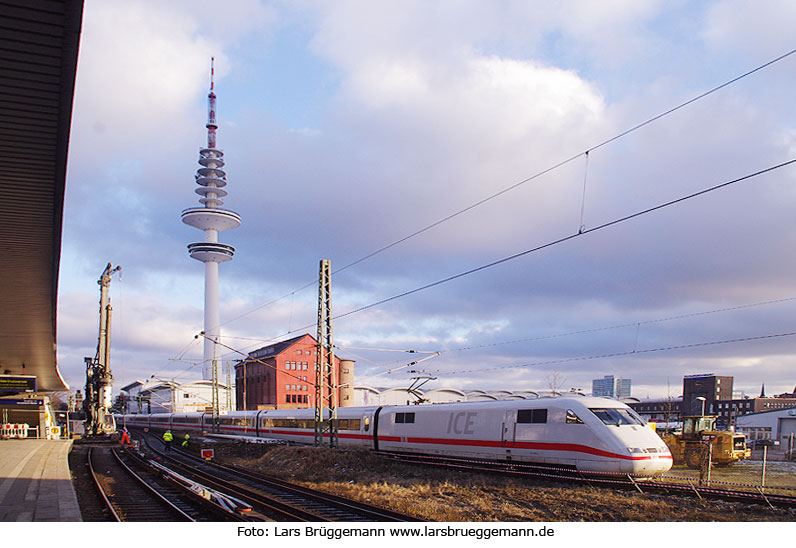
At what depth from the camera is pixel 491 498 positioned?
58.0 feet

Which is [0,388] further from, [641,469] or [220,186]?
[220,186]

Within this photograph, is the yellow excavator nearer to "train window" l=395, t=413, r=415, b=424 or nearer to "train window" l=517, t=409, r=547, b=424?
"train window" l=517, t=409, r=547, b=424

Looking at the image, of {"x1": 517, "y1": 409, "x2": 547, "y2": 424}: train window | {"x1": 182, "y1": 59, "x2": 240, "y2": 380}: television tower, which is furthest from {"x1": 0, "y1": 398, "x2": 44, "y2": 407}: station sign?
{"x1": 182, "y1": 59, "x2": 240, "y2": 380}: television tower

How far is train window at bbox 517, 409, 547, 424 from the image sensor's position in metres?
21.5

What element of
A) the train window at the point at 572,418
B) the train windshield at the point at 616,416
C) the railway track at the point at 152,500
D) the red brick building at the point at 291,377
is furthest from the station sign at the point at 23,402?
the train windshield at the point at 616,416

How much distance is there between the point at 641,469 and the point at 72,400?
500 ft

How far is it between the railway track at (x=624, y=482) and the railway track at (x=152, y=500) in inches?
413

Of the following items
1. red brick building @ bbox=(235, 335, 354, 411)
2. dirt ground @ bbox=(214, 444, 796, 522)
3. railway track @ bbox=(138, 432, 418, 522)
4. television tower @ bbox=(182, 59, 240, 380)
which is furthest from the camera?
television tower @ bbox=(182, 59, 240, 380)

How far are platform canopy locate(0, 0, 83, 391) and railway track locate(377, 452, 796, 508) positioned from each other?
17.1 metres

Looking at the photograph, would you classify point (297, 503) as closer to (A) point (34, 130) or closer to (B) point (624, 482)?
(B) point (624, 482)

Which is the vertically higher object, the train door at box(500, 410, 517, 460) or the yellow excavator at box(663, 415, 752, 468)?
the train door at box(500, 410, 517, 460)

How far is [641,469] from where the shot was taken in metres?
18.4

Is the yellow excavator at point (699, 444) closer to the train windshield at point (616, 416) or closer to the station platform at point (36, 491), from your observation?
the train windshield at point (616, 416)

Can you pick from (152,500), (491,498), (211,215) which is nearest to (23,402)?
(152,500)
